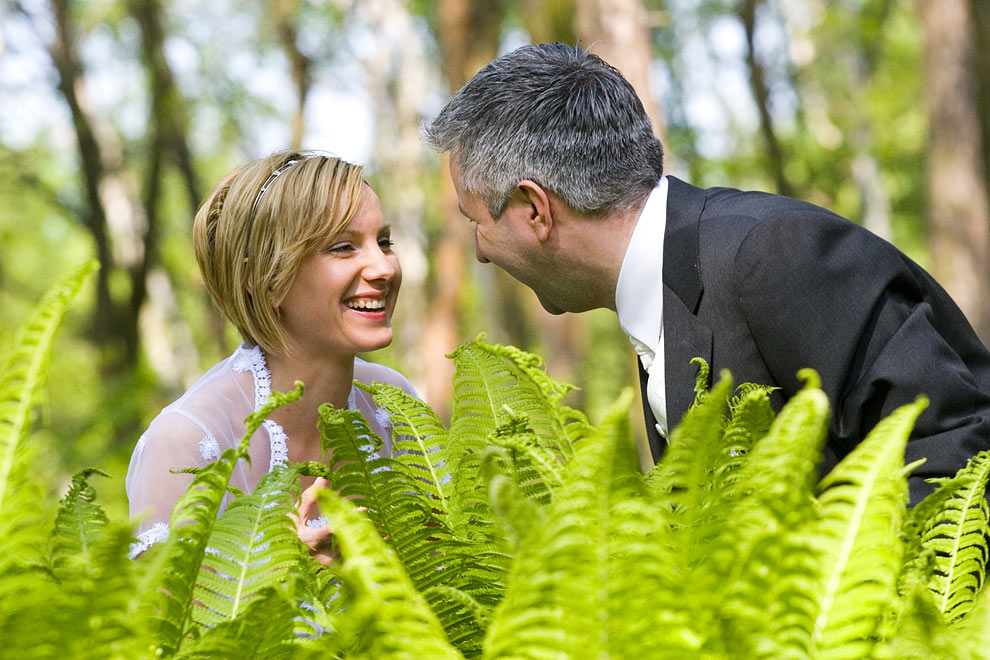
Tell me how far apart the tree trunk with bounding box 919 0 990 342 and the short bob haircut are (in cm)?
767

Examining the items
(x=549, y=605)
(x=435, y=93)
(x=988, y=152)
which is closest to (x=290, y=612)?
(x=549, y=605)

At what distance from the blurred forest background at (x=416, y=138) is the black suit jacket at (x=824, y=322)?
1.39 meters

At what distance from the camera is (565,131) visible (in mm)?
2627

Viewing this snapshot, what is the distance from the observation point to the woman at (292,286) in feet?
9.03

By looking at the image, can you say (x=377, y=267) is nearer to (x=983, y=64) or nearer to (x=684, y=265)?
(x=684, y=265)

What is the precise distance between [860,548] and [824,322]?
129 cm

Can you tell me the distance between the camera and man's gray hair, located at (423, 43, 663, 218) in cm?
262

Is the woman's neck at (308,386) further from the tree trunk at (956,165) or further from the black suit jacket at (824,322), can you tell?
the tree trunk at (956,165)

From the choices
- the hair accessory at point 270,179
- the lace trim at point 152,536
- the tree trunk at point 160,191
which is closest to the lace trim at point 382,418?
the hair accessory at point 270,179

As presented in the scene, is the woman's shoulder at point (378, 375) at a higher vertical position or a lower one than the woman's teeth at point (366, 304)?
lower

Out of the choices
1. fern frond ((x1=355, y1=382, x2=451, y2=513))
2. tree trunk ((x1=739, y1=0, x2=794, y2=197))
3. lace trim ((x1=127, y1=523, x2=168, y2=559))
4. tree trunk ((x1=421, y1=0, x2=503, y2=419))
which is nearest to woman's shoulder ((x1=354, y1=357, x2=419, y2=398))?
lace trim ((x1=127, y1=523, x2=168, y2=559))

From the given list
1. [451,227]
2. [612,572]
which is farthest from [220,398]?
[451,227]

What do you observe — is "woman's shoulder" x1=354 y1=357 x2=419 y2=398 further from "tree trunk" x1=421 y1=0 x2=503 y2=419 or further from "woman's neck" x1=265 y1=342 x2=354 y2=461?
"tree trunk" x1=421 y1=0 x2=503 y2=419

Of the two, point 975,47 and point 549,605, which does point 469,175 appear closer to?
point 549,605
